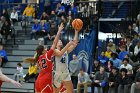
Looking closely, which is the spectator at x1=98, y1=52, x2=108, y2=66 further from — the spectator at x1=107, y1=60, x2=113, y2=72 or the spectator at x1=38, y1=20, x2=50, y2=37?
the spectator at x1=38, y1=20, x2=50, y2=37

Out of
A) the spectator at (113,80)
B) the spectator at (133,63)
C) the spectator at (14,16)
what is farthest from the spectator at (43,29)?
the spectator at (113,80)

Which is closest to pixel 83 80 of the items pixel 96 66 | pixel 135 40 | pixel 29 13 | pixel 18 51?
pixel 96 66

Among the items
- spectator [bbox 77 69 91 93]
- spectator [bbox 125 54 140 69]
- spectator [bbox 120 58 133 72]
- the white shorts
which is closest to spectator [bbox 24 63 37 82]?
spectator [bbox 77 69 91 93]

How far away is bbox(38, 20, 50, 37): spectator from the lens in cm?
2039

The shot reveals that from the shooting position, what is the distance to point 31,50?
20.4 metres

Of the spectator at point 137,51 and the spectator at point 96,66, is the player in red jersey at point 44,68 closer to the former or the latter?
the spectator at point 96,66

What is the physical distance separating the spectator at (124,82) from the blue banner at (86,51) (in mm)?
2528

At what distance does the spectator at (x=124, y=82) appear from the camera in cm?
1502

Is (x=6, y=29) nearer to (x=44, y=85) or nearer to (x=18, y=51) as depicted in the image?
(x=18, y=51)

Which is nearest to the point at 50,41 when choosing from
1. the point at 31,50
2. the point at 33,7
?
the point at 31,50

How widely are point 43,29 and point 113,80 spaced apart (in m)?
6.34

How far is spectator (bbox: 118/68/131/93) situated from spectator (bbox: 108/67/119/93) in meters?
0.18

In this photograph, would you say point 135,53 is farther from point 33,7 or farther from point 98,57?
point 33,7

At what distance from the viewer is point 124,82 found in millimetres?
15109
